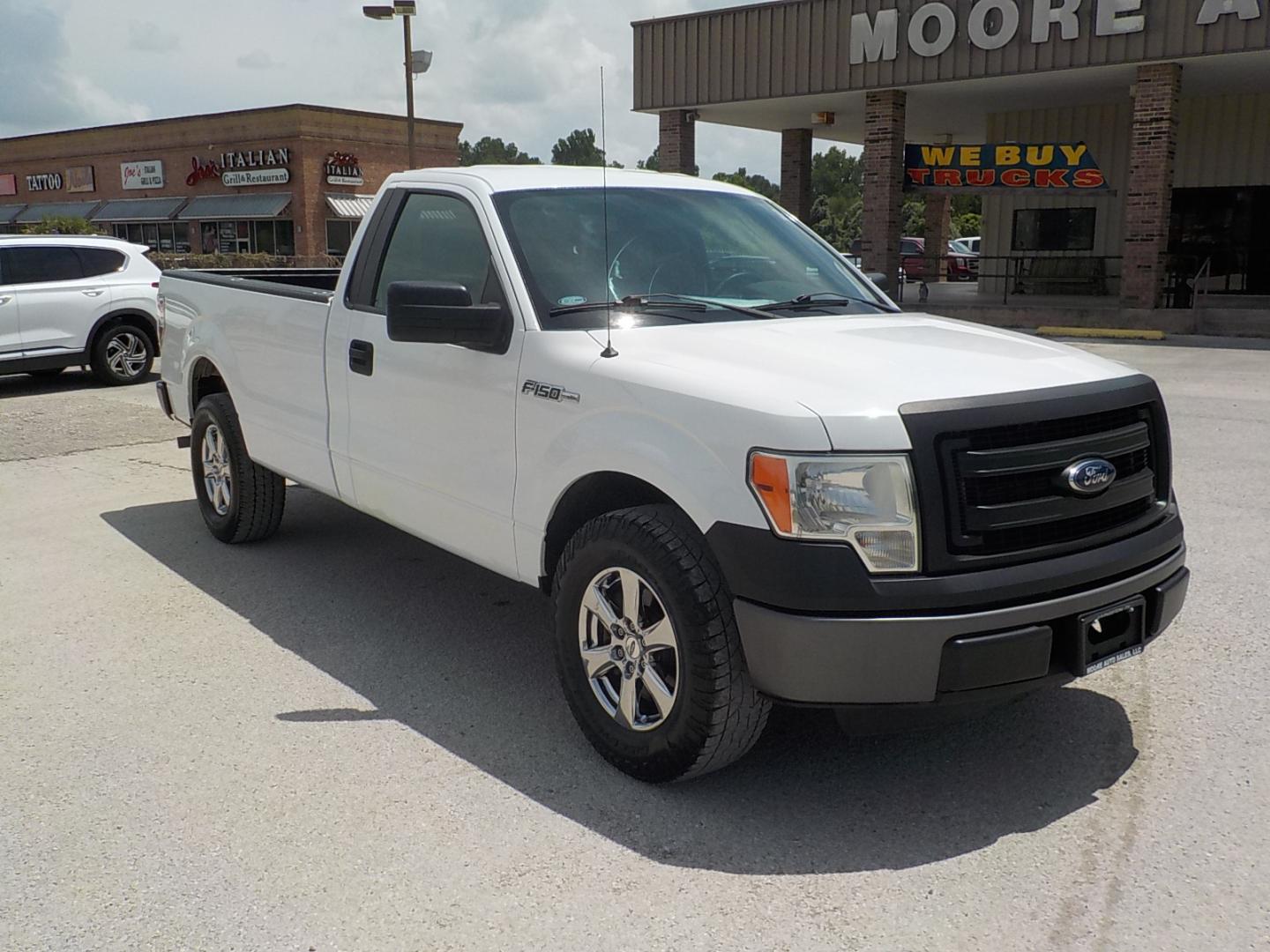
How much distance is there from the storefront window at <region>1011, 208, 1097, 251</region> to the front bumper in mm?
24301

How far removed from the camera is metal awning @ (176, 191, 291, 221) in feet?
152

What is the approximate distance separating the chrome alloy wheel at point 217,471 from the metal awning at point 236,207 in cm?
4228

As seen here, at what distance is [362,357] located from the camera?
4.97m

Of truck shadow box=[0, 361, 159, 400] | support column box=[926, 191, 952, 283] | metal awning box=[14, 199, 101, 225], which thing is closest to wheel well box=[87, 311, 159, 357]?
truck shadow box=[0, 361, 159, 400]

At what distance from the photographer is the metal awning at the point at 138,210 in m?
49.9

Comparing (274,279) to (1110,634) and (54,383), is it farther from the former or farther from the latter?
(54,383)

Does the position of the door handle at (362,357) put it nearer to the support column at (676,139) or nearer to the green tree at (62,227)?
the support column at (676,139)

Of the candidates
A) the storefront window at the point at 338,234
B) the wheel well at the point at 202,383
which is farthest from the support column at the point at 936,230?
the wheel well at the point at 202,383

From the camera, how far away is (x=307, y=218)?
46.1 m

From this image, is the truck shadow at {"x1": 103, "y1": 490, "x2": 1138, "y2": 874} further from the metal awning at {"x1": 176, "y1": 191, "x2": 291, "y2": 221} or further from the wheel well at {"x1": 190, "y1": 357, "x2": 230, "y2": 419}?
the metal awning at {"x1": 176, "y1": 191, "x2": 291, "y2": 221}

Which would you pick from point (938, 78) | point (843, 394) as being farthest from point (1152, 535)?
point (938, 78)

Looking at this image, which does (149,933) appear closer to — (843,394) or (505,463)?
(505,463)

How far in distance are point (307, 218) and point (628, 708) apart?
45451 mm

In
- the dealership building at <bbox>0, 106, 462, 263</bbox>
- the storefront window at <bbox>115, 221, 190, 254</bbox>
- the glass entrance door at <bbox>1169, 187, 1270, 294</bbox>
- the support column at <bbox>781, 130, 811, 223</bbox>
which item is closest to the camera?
the glass entrance door at <bbox>1169, 187, 1270, 294</bbox>
